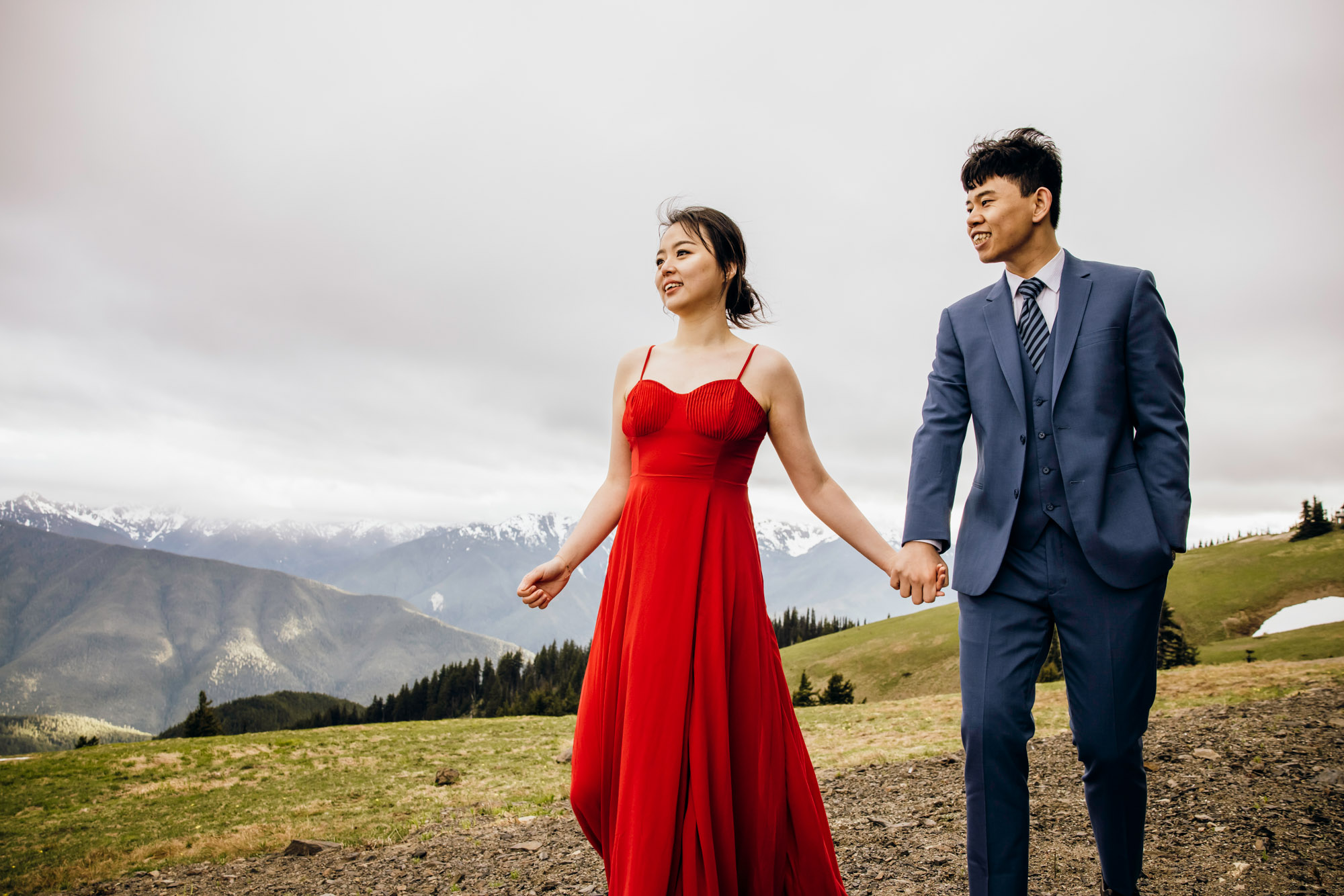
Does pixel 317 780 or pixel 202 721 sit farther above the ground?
pixel 317 780

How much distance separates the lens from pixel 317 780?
69.1ft

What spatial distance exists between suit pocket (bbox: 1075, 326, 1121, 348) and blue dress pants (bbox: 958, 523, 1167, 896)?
0.88 m

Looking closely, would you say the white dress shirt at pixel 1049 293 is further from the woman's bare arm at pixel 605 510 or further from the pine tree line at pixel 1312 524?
the pine tree line at pixel 1312 524

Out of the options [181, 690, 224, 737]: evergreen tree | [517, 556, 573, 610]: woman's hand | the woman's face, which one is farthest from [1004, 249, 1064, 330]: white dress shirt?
[181, 690, 224, 737]: evergreen tree

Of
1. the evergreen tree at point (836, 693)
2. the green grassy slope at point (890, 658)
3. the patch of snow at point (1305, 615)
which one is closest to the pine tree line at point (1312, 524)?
the patch of snow at point (1305, 615)

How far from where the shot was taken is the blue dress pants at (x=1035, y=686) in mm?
3207

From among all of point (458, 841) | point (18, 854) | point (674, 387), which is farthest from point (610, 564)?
point (18, 854)

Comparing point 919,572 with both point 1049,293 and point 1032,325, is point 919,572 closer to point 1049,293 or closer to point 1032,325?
point 1032,325

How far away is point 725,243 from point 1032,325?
168 centimetres

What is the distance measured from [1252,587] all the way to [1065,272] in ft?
340

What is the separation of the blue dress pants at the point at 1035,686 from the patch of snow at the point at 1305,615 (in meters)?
91.5

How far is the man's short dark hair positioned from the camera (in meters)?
3.73

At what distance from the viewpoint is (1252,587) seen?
83312mm

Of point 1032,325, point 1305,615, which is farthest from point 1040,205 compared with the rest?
point 1305,615
